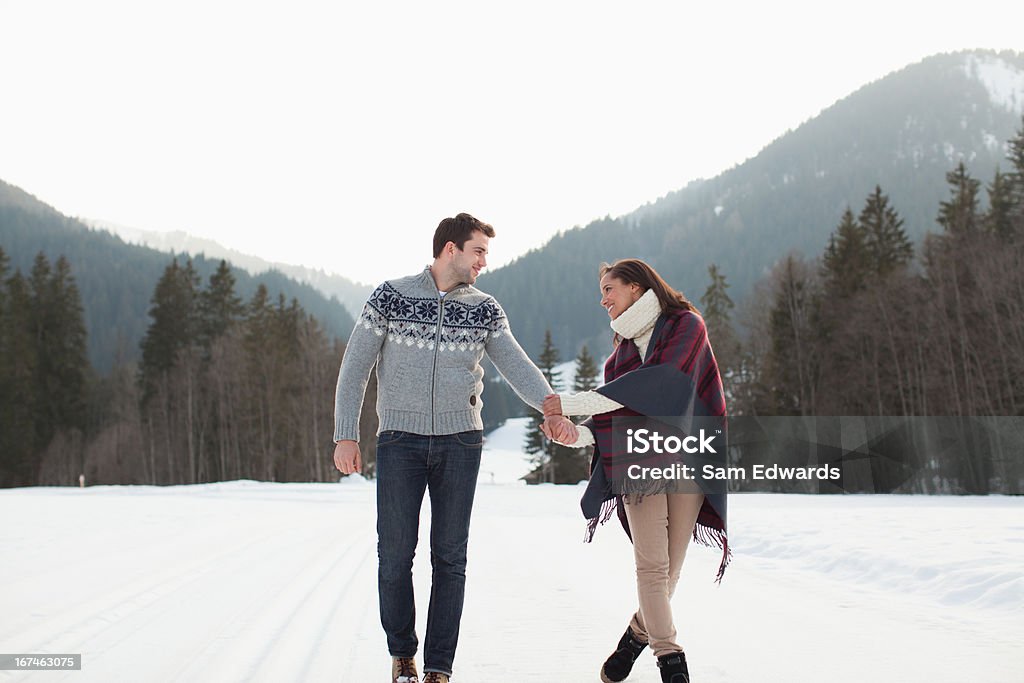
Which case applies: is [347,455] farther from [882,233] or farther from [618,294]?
[882,233]

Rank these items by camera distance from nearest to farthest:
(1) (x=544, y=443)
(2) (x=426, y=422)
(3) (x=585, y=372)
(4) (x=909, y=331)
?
1. (2) (x=426, y=422)
2. (4) (x=909, y=331)
3. (1) (x=544, y=443)
4. (3) (x=585, y=372)

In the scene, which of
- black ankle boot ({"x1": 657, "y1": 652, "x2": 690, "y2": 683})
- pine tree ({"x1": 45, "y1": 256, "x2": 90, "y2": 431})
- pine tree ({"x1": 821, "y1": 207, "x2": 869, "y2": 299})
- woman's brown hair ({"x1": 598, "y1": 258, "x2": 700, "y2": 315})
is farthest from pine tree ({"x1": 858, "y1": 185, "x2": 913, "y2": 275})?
pine tree ({"x1": 45, "y1": 256, "x2": 90, "y2": 431})

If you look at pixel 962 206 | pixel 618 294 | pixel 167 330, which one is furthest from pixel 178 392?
pixel 618 294

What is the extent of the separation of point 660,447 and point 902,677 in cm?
162

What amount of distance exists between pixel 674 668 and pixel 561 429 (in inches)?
45.5

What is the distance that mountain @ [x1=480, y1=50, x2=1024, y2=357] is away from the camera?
444 feet

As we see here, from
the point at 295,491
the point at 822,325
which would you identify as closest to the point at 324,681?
the point at 295,491

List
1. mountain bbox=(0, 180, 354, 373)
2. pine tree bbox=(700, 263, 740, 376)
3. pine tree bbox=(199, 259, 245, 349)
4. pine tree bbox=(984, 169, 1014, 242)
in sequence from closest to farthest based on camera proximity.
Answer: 1. pine tree bbox=(984, 169, 1014, 242)
2. pine tree bbox=(700, 263, 740, 376)
3. pine tree bbox=(199, 259, 245, 349)
4. mountain bbox=(0, 180, 354, 373)

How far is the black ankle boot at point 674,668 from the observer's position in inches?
132

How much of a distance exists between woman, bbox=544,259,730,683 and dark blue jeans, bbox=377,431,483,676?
574 millimetres

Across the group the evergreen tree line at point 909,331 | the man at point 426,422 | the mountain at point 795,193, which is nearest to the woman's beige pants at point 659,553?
the man at point 426,422

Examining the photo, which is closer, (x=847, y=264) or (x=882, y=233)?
(x=847, y=264)

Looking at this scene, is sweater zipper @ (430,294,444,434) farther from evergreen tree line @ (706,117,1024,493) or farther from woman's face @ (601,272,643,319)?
evergreen tree line @ (706,117,1024,493)

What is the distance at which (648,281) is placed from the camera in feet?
12.5
